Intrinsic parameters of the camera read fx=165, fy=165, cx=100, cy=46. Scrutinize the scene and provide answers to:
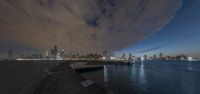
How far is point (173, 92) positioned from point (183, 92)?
2005 mm

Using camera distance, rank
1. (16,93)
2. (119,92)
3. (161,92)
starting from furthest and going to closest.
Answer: (161,92) → (119,92) → (16,93)

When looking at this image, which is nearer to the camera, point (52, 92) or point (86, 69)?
point (52, 92)

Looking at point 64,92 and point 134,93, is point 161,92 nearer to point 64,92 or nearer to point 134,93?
point 134,93

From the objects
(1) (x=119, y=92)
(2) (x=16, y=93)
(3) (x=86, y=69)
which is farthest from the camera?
(3) (x=86, y=69)

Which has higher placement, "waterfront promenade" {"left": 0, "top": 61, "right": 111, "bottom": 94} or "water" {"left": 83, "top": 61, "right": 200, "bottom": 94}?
"waterfront promenade" {"left": 0, "top": 61, "right": 111, "bottom": 94}

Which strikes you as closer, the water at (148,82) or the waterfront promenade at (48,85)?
the waterfront promenade at (48,85)

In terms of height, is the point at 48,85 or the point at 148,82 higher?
the point at 48,85

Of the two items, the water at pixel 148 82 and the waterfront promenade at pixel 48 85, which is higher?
the waterfront promenade at pixel 48 85

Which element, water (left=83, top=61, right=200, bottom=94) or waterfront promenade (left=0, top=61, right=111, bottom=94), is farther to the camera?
water (left=83, top=61, right=200, bottom=94)

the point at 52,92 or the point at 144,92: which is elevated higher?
the point at 52,92

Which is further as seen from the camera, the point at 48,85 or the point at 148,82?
the point at 148,82

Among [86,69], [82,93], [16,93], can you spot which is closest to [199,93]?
[82,93]

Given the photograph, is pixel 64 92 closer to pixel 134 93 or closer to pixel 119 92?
pixel 119 92

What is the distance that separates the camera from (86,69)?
67938 mm
